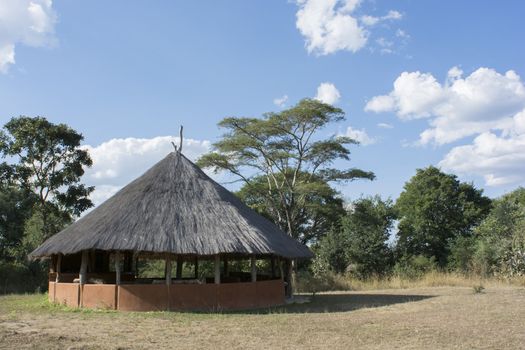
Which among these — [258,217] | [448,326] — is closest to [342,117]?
[258,217]

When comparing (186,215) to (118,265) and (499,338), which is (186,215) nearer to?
(118,265)

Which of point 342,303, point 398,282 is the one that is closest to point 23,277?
point 342,303

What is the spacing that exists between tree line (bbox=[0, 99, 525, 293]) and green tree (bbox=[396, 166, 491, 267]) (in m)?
0.06

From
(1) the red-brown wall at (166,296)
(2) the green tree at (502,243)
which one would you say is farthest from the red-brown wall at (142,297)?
(2) the green tree at (502,243)

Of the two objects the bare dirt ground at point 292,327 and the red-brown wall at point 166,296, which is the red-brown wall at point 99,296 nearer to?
the red-brown wall at point 166,296

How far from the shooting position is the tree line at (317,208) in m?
23.7

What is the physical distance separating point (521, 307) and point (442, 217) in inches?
710

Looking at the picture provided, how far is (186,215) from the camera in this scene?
15477 mm

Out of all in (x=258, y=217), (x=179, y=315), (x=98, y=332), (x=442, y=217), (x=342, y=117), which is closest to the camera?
(x=98, y=332)

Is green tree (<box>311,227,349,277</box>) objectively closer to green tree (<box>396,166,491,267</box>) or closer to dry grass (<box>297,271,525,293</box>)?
dry grass (<box>297,271,525,293</box>)

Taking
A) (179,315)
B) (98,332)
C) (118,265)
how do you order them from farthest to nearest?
1. (118,265)
2. (179,315)
3. (98,332)

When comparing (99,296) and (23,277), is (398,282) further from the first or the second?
(23,277)

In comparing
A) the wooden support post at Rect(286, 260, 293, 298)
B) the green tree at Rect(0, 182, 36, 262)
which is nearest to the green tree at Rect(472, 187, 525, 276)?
the wooden support post at Rect(286, 260, 293, 298)

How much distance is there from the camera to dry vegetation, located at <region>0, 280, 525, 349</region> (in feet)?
30.1
